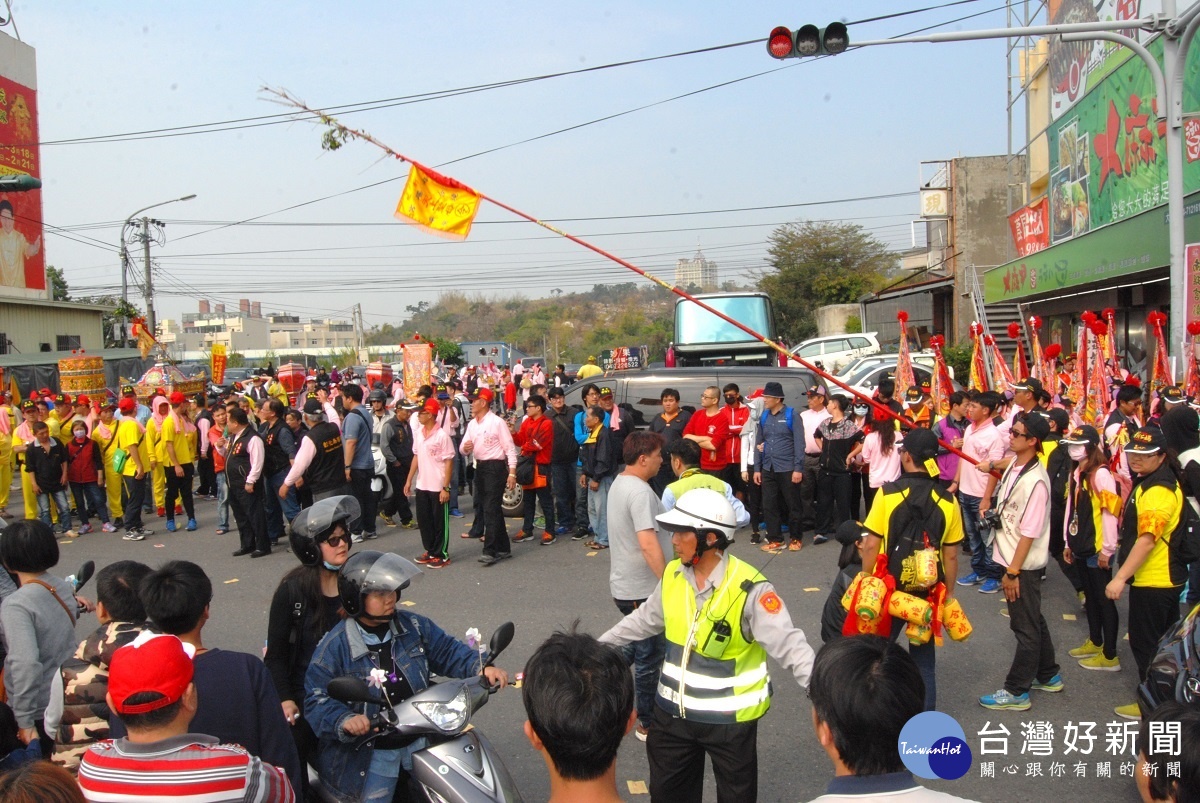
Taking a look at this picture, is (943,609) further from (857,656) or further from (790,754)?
(857,656)

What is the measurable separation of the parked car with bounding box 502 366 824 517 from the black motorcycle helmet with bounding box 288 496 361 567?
24.2 feet

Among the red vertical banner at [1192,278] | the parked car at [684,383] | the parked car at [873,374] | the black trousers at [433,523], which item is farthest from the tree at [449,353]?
the red vertical banner at [1192,278]

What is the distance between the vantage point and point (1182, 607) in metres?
5.93

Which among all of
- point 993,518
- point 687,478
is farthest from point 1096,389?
point 687,478

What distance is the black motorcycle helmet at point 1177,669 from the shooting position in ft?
11.2

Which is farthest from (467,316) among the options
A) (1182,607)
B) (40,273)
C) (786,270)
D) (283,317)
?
(1182,607)

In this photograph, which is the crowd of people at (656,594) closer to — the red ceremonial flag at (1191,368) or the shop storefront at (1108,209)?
the red ceremonial flag at (1191,368)

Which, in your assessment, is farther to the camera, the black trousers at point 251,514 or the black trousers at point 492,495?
the black trousers at point 251,514

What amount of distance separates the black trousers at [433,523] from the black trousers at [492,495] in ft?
1.44

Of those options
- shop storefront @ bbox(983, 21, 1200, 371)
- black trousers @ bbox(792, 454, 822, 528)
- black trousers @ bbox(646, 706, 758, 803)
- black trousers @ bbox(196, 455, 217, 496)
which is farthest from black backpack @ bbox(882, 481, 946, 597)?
black trousers @ bbox(196, 455, 217, 496)

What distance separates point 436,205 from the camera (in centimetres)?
775

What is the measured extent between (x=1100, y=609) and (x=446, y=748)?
4786 mm

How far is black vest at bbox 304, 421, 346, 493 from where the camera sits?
33.9ft

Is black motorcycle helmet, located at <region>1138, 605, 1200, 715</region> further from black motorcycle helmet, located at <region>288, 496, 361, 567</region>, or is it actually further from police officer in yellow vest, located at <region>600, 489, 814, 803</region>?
black motorcycle helmet, located at <region>288, 496, 361, 567</region>
